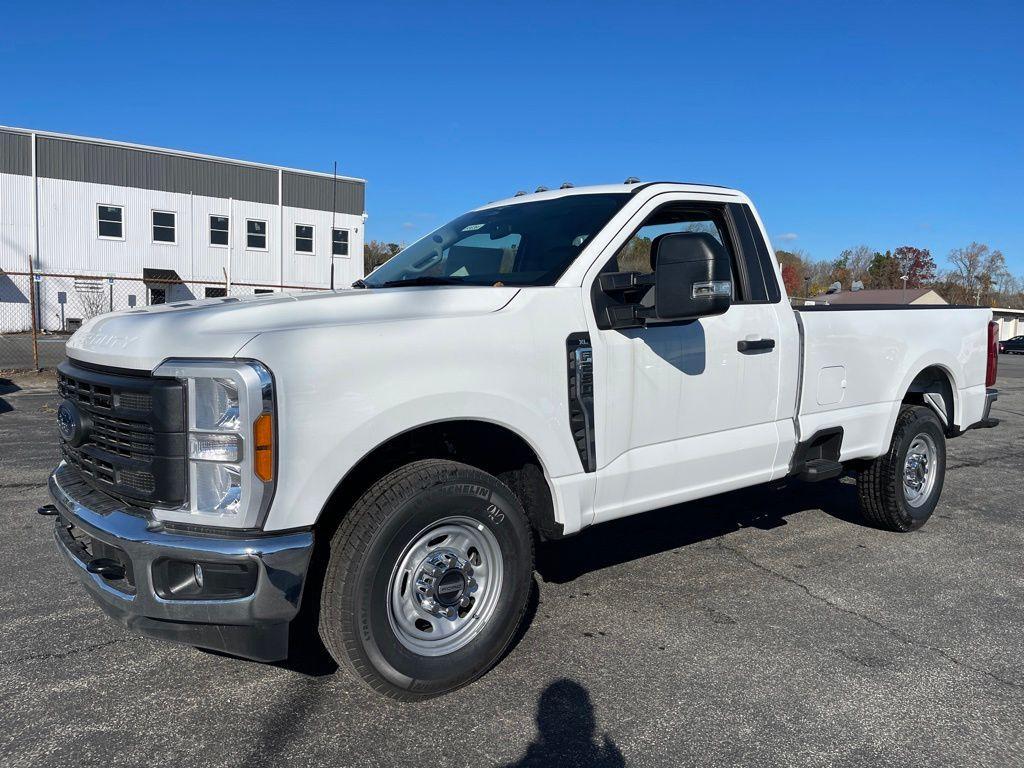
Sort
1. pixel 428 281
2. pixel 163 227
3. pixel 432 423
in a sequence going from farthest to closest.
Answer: pixel 163 227
pixel 428 281
pixel 432 423

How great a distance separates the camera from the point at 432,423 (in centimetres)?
294

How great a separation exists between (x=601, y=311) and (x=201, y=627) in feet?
6.65

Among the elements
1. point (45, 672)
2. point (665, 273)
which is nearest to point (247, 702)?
point (45, 672)

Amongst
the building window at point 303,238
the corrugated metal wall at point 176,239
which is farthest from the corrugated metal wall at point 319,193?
the building window at point 303,238

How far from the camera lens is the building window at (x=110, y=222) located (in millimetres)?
28547

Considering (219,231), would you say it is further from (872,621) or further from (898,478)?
(872,621)

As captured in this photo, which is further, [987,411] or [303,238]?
[303,238]

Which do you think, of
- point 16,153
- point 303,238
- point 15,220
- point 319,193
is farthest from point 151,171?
point 319,193

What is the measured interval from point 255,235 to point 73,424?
30.2 metres

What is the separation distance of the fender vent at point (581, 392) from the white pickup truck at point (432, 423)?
1 cm

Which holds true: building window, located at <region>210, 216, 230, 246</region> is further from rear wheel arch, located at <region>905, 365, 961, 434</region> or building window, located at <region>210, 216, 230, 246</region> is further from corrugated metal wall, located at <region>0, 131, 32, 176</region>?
rear wheel arch, located at <region>905, 365, 961, 434</region>

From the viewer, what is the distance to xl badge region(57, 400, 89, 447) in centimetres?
298

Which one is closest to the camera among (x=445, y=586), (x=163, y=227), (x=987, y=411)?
Answer: (x=445, y=586)

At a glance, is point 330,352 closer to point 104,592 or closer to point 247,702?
point 104,592
